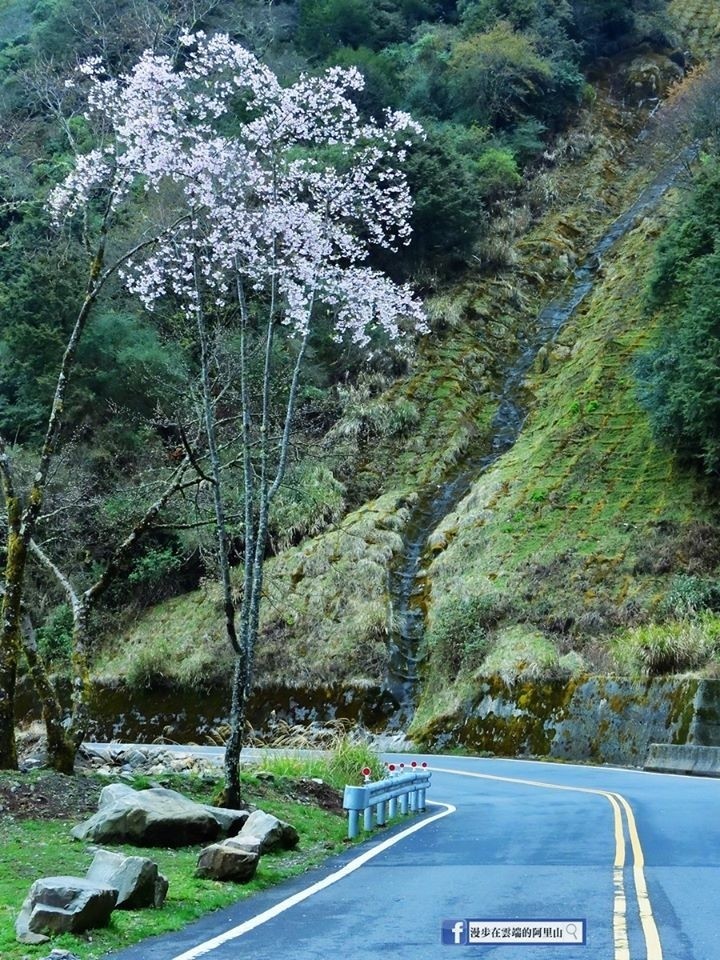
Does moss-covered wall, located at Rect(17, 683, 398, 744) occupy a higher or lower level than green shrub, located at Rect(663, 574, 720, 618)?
lower

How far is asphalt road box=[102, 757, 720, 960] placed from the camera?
6.63 meters

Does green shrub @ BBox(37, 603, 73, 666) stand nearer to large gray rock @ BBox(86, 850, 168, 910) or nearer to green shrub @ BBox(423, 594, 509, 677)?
green shrub @ BBox(423, 594, 509, 677)

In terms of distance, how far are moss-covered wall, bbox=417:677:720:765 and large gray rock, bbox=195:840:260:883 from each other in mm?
12462

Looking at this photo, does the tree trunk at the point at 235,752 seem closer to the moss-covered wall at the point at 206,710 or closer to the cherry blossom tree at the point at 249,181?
the cherry blossom tree at the point at 249,181

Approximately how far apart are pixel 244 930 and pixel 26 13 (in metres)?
66.2

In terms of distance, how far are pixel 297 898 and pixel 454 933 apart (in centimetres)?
210

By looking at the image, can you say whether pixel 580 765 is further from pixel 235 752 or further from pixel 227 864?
pixel 227 864

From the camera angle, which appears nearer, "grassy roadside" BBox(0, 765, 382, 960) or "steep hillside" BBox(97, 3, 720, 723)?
"grassy roadside" BBox(0, 765, 382, 960)

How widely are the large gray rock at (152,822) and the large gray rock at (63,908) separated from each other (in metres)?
3.21

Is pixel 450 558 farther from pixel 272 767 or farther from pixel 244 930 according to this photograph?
pixel 244 930

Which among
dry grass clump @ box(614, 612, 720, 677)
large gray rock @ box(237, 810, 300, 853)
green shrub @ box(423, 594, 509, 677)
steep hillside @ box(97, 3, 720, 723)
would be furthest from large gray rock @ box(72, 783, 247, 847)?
green shrub @ box(423, 594, 509, 677)

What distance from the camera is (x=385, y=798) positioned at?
13258 millimetres

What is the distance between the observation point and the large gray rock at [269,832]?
10.9 meters

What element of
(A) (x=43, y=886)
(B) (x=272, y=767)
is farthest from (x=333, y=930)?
(B) (x=272, y=767)
